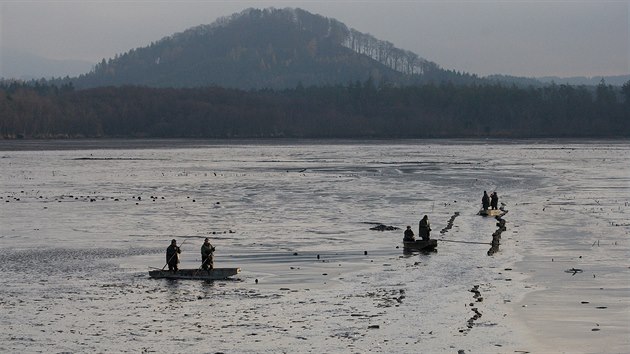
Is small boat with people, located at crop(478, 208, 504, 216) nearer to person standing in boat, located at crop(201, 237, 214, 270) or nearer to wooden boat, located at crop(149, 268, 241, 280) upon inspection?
wooden boat, located at crop(149, 268, 241, 280)

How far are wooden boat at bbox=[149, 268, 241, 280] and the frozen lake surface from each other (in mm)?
477

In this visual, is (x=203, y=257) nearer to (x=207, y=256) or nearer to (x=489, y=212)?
(x=207, y=256)

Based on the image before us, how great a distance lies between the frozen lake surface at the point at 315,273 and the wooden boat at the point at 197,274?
48cm

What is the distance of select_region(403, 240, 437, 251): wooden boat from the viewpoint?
44094mm

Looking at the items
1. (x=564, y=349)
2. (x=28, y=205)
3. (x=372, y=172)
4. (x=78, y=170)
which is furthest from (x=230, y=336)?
(x=78, y=170)

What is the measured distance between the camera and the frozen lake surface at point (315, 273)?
90.2ft

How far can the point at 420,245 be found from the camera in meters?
44.1

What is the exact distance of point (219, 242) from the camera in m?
48.6

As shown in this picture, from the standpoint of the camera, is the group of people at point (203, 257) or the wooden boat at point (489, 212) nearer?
the group of people at point (203, 257)

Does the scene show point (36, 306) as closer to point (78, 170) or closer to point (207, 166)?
point (78, 170)

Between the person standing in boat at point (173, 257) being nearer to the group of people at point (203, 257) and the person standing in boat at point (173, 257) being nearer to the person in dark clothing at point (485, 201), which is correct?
the group of people at point (203, 257)

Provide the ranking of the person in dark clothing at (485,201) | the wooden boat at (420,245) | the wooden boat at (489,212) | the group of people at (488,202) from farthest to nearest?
1. the group of people at (488,202)
2. the person in dark clothing at (485,201)
3. the wooden boat at (489,212)
4. the wooden boat at (420,245)

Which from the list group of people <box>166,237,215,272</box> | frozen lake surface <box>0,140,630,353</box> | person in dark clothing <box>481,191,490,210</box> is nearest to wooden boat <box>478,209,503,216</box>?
person in dark clothing <box>481,191,490,210</box>

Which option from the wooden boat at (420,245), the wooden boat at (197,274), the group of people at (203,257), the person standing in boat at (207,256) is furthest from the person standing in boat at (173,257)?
the wooden boat at (420,245)
